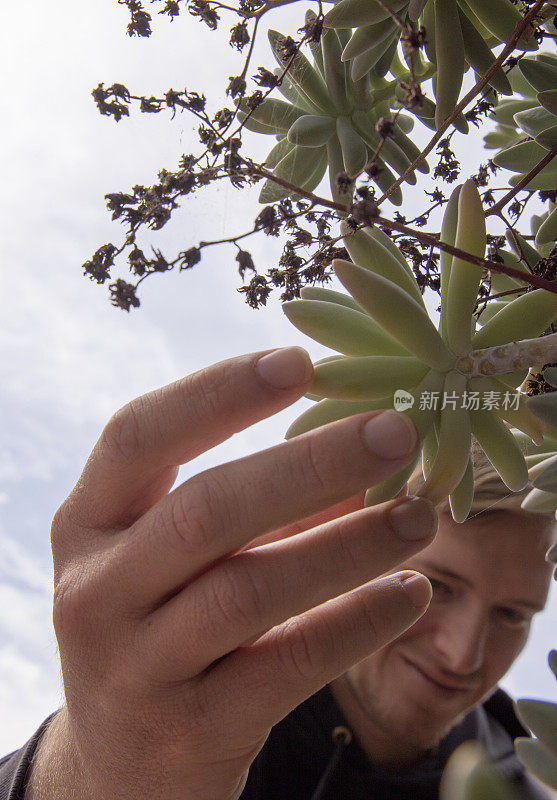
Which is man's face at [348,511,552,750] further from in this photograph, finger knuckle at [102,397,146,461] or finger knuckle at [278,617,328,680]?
finger knuckle at [102,397,146,461]

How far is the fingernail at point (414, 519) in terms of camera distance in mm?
470

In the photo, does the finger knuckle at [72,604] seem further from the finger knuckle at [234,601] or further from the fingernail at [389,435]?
the fingernail at [389,435]

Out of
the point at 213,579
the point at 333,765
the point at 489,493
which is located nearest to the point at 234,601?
the point at 213,579

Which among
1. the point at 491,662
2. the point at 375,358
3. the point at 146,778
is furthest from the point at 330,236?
the point at 491,662

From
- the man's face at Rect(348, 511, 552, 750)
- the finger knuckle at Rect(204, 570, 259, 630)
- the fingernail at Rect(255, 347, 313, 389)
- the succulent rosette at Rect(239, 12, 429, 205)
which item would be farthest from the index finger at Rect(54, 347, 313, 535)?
the man's face at Rect(348, 511, 552, 750)

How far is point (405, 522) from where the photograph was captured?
472 mm

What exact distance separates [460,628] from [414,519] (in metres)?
0.42

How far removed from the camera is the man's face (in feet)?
2.53

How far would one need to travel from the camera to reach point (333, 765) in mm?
966

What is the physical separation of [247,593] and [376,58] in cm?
51

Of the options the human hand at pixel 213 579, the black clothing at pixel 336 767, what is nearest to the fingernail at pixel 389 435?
the human hand at pixel 213 579

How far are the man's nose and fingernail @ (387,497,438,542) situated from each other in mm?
400

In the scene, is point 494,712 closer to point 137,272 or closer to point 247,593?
point 247,593

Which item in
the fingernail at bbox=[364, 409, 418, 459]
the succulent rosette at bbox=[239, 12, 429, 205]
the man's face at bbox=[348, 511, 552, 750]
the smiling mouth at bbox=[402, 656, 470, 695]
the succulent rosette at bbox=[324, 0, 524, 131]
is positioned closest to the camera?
the fingernail at bbox=[364, 409, 418, 459]
